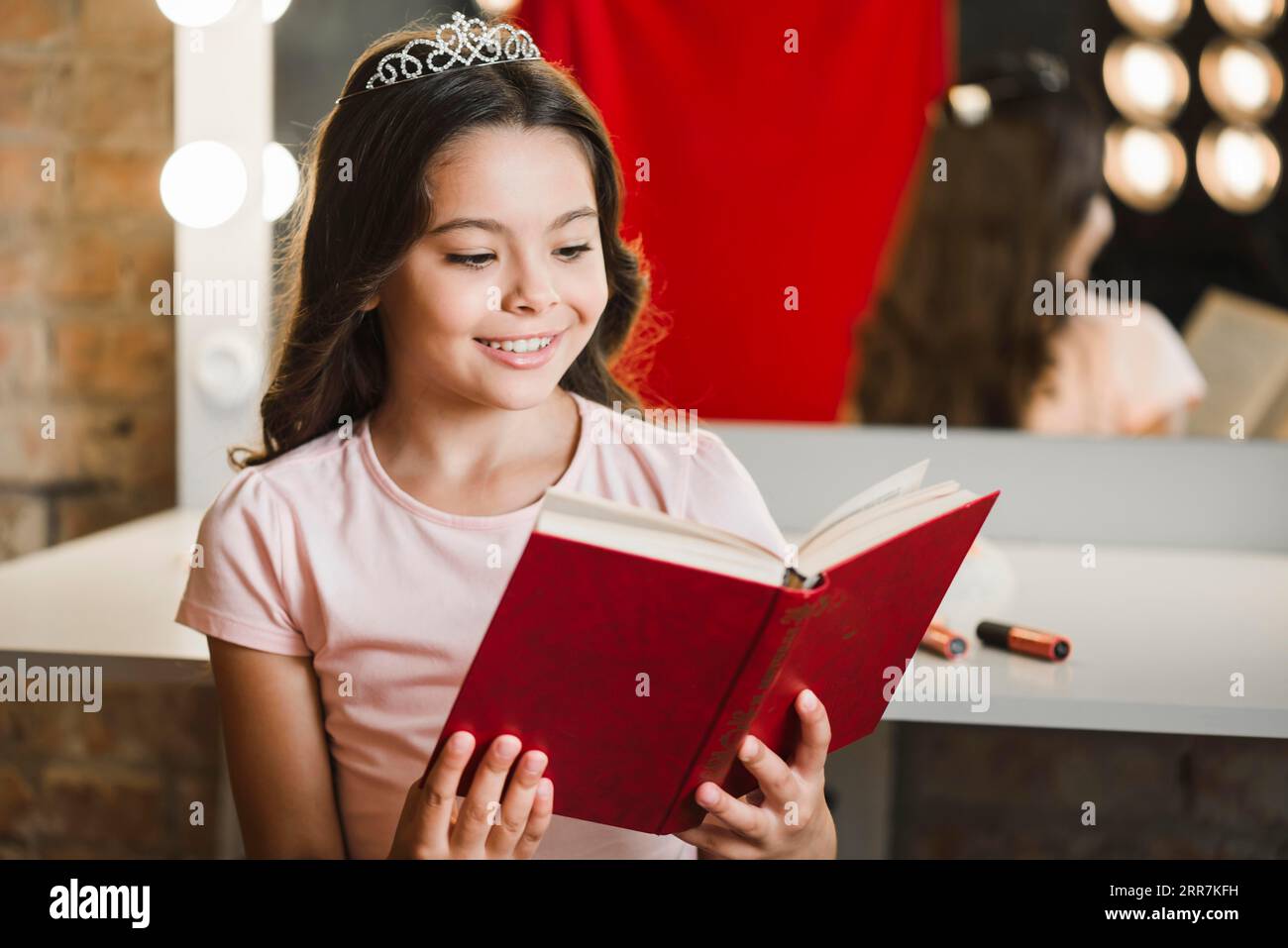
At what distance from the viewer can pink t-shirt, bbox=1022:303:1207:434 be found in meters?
A: 1.35

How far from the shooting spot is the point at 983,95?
1.34 m

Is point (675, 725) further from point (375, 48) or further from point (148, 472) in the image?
point (148, 472)

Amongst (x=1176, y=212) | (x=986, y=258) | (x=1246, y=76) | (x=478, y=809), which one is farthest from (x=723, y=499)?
(x=1246, y=76)

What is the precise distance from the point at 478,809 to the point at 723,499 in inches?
12.6

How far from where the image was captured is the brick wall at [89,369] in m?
1.49

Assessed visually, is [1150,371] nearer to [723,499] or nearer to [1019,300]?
[1019,300]

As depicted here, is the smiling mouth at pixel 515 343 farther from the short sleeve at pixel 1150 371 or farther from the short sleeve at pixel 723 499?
the short sleeve at pixel 1150 371

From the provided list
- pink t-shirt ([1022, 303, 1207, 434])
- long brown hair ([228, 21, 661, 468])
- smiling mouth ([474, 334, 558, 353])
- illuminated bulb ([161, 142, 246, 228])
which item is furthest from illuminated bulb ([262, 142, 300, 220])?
pink t-shirt ([1022, 303, 1207, 434])

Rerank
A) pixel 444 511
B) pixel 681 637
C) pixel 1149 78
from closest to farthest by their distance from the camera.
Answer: pixel 681 637
pixel 444 511
pixel 1149 78

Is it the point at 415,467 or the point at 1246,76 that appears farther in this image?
the point at 1246,76

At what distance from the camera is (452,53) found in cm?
90

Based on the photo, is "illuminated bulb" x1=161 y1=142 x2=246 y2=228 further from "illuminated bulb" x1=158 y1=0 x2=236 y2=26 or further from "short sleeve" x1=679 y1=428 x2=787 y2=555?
"short sleeve" x1=679 y1=428 x2=787 y2=555

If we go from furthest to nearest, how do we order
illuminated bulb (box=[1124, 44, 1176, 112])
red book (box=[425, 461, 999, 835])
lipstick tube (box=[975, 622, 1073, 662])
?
1. illuminated bulb (box=[1124, 44, 1176, 112])
2. lipstick tube (box=[975, 622, 1073, 662])
3. red book (box=[425, 461, 999, 835])

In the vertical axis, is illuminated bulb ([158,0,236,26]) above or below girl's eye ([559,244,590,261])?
above
